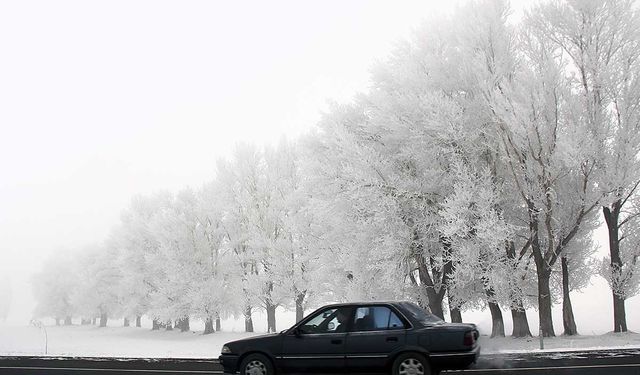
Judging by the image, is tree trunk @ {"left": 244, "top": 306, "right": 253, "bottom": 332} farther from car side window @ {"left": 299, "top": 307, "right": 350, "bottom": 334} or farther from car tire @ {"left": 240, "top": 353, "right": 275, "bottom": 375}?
car side window @ {"left": 299, "top": 307, "right": 350, "bottom": 334}

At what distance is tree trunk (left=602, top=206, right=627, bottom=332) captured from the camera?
20859 mm

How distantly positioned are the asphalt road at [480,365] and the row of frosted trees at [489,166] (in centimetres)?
567

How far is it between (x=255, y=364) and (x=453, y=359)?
151 inches

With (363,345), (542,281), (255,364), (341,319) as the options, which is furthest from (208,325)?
(363,345)

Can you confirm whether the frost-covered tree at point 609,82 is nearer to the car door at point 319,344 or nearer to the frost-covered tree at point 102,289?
the car door at point 319,344

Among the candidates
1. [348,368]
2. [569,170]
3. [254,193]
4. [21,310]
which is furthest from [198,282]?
[21,310]

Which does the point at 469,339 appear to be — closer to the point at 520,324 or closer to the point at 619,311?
the point at 520,324

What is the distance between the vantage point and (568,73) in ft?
68.7

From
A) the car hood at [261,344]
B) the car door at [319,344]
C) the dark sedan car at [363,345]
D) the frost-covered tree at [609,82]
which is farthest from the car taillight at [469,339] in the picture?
the frost-covered tree at [609,82]

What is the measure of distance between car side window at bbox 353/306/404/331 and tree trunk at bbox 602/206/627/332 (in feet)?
48.6

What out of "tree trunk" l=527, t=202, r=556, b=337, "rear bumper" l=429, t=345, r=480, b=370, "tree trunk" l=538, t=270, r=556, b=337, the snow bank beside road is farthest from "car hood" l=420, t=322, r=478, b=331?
"tree trunk" l=538, t=270, r=556, b=337

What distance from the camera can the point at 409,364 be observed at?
9602 millimetres

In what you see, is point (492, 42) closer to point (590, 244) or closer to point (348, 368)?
point (590, 244)

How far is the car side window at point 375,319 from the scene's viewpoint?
993cm
